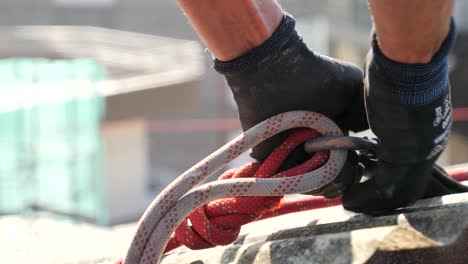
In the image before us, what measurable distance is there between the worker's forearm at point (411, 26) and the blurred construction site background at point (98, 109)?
120 cm

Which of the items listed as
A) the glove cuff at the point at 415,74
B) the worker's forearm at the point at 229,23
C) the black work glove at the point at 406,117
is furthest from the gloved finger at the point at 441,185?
the worker's forearm at the point at 229,23

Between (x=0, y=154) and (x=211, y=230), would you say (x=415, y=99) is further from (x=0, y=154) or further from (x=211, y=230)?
(x=0, y=154)

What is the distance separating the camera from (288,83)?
45.8 inches

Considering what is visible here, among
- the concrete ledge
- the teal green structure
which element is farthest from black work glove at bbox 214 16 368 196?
the teal green structure

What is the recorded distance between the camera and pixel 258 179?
3.68 ft

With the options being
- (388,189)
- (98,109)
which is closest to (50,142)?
(98,109)

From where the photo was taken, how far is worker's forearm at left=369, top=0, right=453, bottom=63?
0.99m

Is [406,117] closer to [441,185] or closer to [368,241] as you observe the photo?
[368,241]

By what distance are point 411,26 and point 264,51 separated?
0.78ft

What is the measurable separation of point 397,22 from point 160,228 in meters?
0.43

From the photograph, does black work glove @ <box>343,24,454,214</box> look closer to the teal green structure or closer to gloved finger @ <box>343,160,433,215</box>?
gloved finger @ <box>343,160,433,215</box>

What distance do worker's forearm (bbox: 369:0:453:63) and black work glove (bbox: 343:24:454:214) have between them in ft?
0.06

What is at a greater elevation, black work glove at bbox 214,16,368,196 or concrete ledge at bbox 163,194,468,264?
black work glove at bbox 214,16,368,196

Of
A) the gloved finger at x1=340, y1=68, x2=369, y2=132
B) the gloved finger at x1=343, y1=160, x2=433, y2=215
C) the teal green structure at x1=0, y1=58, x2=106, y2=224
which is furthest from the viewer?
the teal green structure at x1=0, y1=58, x2=106, y2=224
